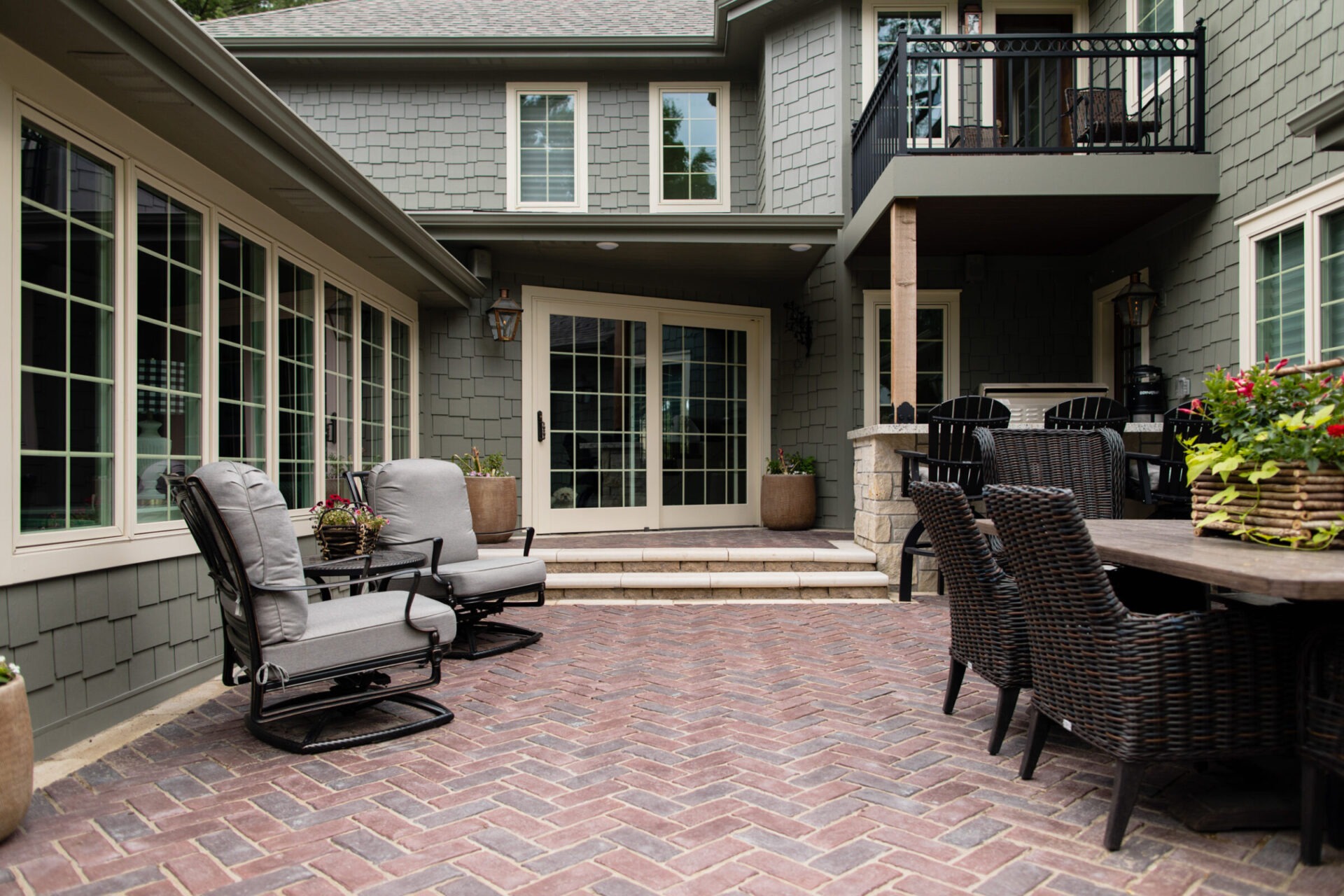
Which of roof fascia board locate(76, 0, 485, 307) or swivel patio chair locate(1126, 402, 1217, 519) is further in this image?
swivel patio chair locate(1126, 402, 1217, 519)

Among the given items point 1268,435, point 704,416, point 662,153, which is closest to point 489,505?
point 704,416

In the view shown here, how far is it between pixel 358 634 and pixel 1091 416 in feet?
14.9

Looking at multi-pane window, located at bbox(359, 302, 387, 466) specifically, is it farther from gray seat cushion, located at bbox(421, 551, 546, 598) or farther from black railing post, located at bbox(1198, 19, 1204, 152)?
black railing post, located at bbox(1198, 19, 1204, 152)

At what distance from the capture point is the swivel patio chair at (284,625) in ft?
9.01

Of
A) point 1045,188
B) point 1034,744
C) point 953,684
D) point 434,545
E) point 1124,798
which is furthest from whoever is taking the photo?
point 1045,188

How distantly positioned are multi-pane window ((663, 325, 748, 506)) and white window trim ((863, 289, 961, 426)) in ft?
4.25

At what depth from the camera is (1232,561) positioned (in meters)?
1.93

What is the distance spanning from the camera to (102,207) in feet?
10.7

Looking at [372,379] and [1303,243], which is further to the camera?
[372,379]

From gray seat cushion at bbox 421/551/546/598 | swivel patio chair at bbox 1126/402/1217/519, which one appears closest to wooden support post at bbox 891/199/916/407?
swivel patio chair at bbox 1126/402/1217/519

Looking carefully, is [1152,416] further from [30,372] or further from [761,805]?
[30,372]

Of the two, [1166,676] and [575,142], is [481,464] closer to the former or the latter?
[575,142]

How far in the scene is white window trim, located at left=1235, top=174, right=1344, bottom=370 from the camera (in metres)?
4.80

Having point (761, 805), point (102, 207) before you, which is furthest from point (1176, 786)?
point (102, 207)
